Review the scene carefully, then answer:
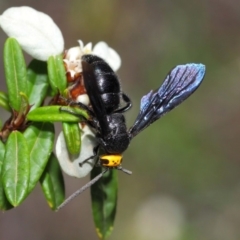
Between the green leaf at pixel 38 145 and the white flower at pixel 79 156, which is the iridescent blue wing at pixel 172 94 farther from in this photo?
the green leaf at pixel 38 145

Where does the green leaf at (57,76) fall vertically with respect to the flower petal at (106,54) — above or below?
above

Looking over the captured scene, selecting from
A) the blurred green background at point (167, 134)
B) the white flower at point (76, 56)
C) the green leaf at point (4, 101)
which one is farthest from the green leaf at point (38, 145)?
the blurred green background at point (167, 134)

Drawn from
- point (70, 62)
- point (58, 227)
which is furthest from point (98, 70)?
point (58, 227)

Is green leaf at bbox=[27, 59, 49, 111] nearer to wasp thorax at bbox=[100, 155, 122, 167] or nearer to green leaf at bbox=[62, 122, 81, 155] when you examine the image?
green leaf at bbox=[62, 122, 81, 155]

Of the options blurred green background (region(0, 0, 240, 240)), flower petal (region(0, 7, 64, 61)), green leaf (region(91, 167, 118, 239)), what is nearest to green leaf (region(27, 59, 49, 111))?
flower petal (region(0, 7, 64, 61))

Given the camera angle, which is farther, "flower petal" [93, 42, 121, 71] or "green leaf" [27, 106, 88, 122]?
"flower petal" [93, 42, 121, 71]

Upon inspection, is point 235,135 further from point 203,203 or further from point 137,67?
point 137,67

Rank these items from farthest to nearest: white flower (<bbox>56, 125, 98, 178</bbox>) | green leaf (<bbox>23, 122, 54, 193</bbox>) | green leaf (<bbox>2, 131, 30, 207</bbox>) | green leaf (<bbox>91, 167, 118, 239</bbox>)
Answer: green leaf (<bbox>91, 167, 118, 239</bbox>), white flower (<bbox>56, 125, 98, 178</bbox>), green leaf (<bbox>23, 122, 54, 193</bbox>), green leaf (<bbox>2, 131, 30, 207</bbox>)
